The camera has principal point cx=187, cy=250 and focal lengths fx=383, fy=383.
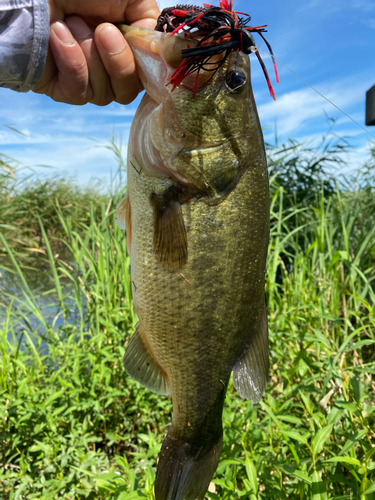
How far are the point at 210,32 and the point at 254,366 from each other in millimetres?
1253

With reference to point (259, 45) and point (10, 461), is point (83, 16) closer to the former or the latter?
point (259, 45)

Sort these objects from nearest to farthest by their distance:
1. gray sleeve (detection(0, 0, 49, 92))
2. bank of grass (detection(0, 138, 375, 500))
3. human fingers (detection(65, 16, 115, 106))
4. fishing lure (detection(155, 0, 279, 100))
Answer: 1. fishing lure (detection(155, 0, 279, 100))
2. gray sleeve (detection(0, 0, 49, 92))
3. human fingers (detection(65, 16, 115, 106))
4. bank of grass (detection(0, 138, 375, 500))

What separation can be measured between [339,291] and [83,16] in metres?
2.94

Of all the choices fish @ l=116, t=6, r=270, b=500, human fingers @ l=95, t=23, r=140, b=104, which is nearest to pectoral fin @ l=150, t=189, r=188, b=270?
fish @ l=116, t=6, r=270, b=500

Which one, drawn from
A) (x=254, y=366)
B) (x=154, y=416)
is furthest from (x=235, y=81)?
(x=154, y=416)

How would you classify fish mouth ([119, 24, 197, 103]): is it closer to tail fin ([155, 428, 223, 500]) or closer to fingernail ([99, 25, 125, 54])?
fingernail ([99, 25, 125, 54])

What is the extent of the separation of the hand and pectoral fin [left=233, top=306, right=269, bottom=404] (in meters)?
1.21

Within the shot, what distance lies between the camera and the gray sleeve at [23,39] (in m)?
1.54

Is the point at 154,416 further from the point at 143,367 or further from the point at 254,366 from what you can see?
the point at 254,366

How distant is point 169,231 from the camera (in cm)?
143

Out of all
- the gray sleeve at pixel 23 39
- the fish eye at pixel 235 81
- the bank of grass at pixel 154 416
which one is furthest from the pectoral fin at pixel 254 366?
the gray sleeve at pixel 23 39

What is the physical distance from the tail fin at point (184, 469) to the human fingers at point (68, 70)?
1.59m

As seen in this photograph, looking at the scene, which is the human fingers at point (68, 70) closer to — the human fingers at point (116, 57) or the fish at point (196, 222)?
the human fingers at point (116, 57)

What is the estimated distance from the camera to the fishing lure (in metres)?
1.23
